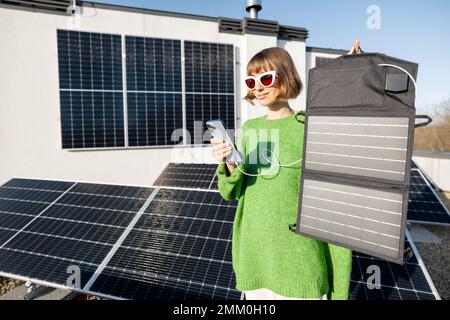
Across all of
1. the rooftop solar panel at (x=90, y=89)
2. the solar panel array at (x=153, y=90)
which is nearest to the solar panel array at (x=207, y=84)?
the solar panel array at (x=153, y=90)

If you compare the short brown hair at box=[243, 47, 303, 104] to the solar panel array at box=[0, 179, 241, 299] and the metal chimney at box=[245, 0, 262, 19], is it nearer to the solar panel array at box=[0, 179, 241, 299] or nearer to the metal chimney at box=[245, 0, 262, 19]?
the solar panel array at box=[0, 179, 241, 299]

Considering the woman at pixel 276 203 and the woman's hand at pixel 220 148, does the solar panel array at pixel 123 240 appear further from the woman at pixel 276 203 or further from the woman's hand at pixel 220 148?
the woman's hand at pixel 220 148

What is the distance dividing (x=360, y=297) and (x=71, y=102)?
29.6ft

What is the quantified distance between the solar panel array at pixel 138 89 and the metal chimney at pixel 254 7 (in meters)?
2.14

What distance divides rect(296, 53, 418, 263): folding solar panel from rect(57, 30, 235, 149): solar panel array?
8.70 metres

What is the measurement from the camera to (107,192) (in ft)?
14.4

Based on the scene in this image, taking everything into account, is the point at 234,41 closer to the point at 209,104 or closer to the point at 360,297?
the point at 209,104

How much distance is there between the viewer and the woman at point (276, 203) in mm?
1491

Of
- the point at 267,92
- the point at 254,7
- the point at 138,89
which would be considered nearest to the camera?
the point at 267,92

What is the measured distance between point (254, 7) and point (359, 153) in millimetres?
11725

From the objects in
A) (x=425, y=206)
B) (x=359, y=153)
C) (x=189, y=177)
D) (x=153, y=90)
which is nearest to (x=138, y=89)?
(x=153, y=90)

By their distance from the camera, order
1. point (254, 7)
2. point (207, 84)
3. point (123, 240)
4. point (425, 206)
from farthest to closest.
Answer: point (254, 7) < point (207, 84) < point (425, 206) < point (123, 240)

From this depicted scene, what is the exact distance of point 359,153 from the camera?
4.89ft

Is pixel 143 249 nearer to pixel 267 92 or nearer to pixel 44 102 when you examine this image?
pixel 267 92
